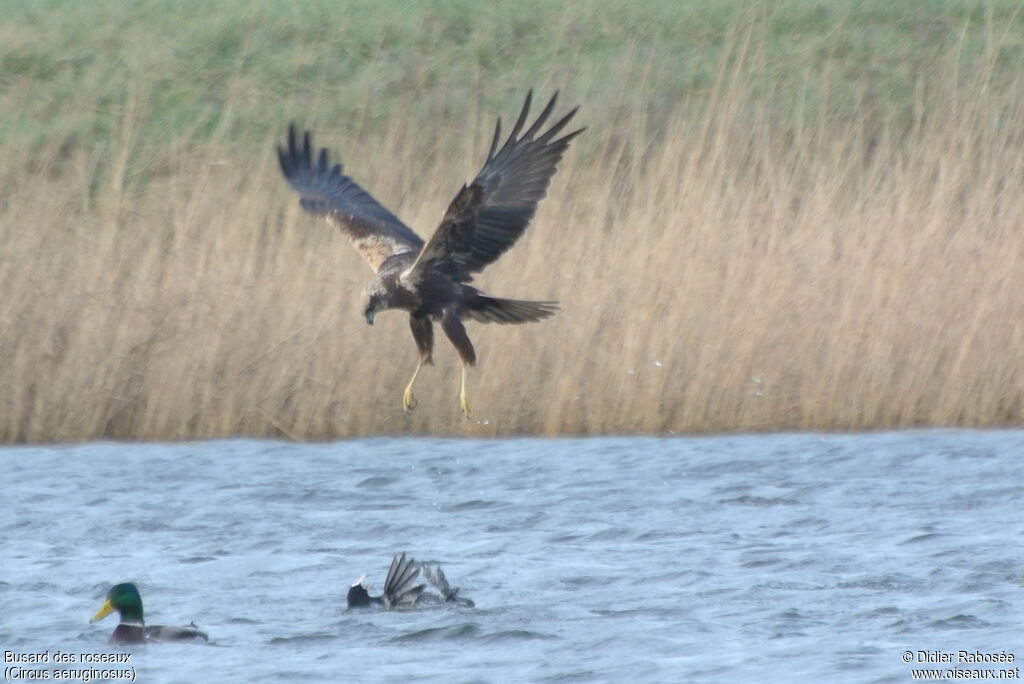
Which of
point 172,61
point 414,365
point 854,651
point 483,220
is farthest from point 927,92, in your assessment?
point 854,651

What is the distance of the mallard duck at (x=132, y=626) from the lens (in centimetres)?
577

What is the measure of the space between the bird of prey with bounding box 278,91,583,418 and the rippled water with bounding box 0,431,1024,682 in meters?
0.77

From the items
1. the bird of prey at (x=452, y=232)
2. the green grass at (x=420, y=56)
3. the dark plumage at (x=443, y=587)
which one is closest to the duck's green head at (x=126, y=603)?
the dark plumage at (x=443, y=587)

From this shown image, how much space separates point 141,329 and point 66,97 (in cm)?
1013

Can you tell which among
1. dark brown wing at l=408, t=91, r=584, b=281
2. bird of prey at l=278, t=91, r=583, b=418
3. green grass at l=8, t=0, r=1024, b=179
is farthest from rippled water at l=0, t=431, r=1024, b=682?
green grass at l=8, t=0, r=1024, b=179

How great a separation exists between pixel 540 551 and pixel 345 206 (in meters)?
1.96

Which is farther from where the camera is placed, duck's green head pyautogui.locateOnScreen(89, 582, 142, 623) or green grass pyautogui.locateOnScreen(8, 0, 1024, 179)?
green grass pyautogui.locateOnScreen(8, 0, 1024, 179)

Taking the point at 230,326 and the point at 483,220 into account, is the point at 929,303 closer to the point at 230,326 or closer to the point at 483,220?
the point at 483,220

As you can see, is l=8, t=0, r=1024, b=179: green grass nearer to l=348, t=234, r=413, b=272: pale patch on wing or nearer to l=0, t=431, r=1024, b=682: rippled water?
l=0, t=431, r=1024, b=682: rippled water

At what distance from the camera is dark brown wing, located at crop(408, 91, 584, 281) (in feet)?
21.9

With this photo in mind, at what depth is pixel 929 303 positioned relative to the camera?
8.59 meters

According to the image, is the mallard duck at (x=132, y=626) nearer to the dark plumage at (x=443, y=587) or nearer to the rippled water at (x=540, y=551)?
the rippled water at (x=540, y=551)

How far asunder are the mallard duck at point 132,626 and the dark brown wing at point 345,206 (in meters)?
2.20

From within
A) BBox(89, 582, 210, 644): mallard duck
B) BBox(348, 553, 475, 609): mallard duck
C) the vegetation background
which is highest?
the vegetation background
